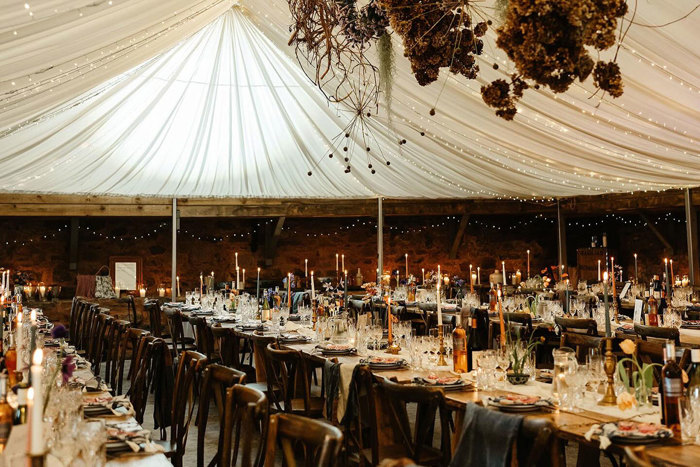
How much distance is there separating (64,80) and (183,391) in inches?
125

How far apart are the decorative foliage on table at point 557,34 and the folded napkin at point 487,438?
1.34 meters

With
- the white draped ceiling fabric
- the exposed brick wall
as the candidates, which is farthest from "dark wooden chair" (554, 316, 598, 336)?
the exposed brick wall

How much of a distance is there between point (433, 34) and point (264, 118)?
5.23 metres

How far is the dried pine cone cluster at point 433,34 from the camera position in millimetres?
3752

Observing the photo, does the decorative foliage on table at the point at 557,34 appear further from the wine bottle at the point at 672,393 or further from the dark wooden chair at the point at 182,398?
the dark wooden chair at the point at 182,398

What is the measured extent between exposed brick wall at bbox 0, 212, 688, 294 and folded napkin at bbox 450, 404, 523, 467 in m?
11.1

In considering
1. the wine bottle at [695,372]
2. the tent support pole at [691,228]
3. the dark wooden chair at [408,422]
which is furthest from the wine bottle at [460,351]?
the tent support pole at [691,228]

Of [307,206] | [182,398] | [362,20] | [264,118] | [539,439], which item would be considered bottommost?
[182,398]

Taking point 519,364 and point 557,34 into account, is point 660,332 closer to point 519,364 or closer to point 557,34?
point 519,364

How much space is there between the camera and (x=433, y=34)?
12.7 ft

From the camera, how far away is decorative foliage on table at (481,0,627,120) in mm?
2680

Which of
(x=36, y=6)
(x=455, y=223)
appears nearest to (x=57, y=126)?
(x=36, y=6)

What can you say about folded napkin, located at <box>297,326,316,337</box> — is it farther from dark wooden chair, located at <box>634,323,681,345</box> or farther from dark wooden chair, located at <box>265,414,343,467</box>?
dark wooden chair, located at <box>265,414,343,467</box>

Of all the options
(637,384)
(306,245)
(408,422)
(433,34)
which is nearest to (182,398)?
(408,422)
